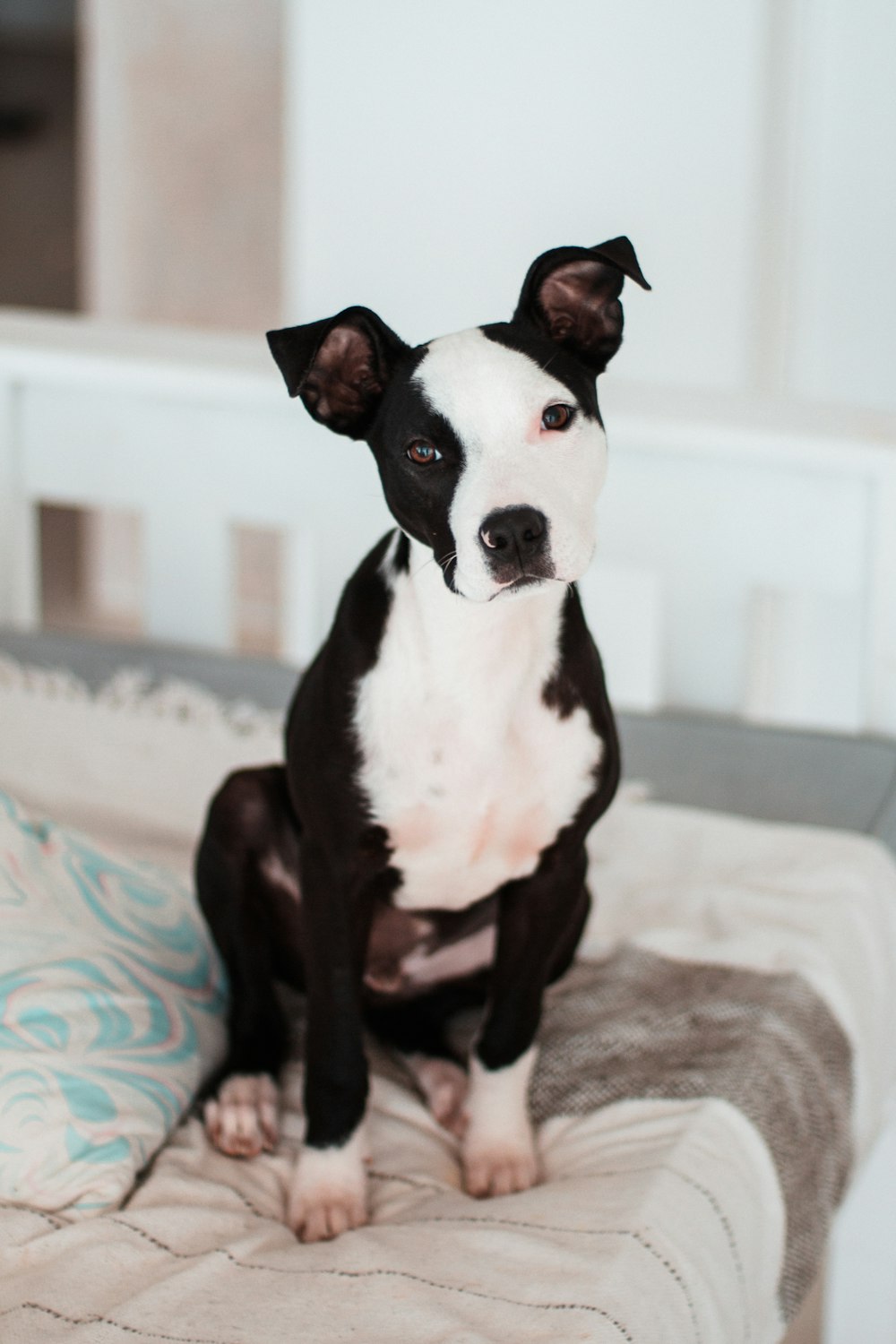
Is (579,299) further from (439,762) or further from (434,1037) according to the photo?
(434,1037)

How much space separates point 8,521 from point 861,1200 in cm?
138

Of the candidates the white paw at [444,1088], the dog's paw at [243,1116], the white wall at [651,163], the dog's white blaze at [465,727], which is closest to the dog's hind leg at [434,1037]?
the white paw at [444,1088]

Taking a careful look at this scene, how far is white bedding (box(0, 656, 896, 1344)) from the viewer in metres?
0.86

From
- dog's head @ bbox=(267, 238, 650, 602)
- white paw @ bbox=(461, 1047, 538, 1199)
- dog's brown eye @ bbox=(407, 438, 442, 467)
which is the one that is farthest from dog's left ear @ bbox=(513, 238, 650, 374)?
white paw @ bbox=(461, 1047, 538, 1199)

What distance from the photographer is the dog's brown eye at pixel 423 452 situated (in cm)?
87

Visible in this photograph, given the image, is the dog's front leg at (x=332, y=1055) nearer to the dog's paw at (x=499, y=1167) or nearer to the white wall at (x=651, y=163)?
the dog's paw at (x=499, y=1167)

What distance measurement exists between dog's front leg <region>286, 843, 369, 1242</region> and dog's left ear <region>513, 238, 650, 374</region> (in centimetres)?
37

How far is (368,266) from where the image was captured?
245 centimetres

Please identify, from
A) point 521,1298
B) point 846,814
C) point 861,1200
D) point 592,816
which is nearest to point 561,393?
point 592,816

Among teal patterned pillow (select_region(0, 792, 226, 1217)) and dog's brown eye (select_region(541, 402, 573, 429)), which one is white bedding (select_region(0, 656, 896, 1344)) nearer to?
teal patterned pillow (select_region(0, 792, 226, 1217))

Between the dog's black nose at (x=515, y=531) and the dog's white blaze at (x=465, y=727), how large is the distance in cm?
14

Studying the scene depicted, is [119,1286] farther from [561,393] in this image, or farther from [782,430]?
[782,430]

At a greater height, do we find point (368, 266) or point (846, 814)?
point (368, 266)

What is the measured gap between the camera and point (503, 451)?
855mm
